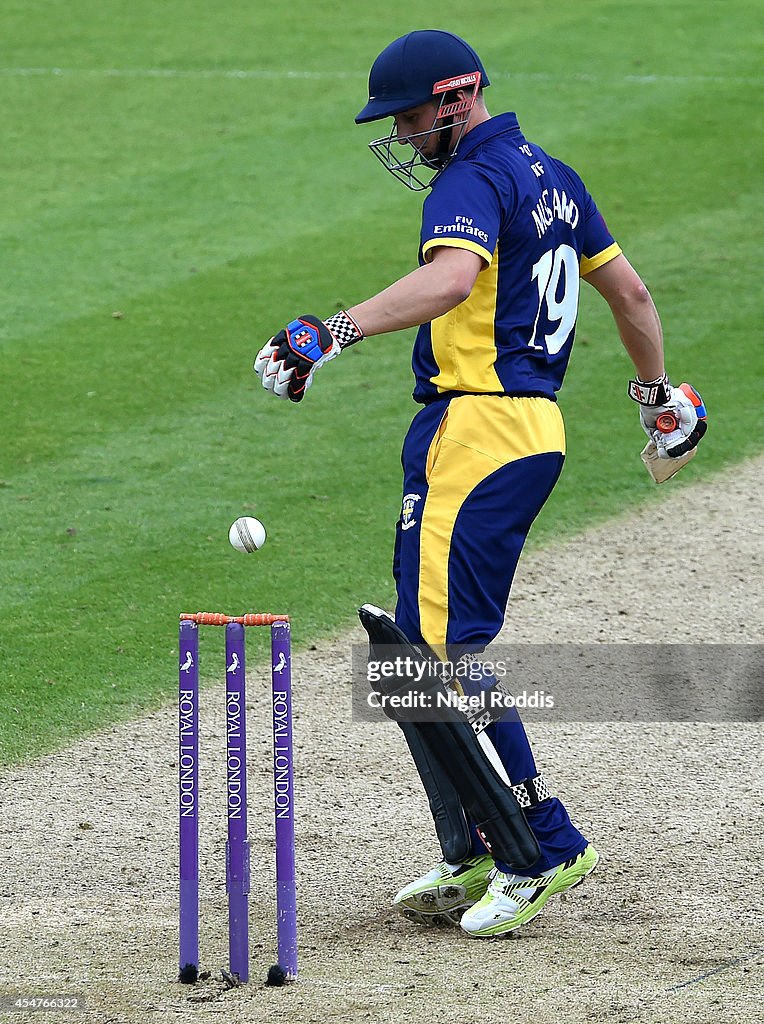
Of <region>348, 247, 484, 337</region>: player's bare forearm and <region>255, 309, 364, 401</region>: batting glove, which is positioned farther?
<region>348, 247, 484, 337</region>: player's bare forearm

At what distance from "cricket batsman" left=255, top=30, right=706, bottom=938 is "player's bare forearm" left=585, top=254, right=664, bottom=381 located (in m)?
0.17

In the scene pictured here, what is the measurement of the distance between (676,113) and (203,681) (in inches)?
428

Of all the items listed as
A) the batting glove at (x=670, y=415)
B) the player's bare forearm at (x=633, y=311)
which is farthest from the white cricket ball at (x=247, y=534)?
the batting glove at (x=670, y=415)

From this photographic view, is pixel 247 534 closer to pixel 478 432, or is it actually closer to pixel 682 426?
pixel 478 432

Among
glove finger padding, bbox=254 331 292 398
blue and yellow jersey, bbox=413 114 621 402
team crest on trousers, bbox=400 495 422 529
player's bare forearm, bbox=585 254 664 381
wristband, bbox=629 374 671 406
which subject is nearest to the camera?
glove finger padding, bbox=254 331 292 398

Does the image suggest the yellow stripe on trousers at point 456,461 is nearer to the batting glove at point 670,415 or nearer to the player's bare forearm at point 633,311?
the player's bare forearm at point 633,311

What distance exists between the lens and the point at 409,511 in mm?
4262

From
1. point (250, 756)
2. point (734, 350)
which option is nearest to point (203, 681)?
point (250, 756)

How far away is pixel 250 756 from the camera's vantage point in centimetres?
552

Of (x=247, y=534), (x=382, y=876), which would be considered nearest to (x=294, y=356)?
(x=247, y=534)

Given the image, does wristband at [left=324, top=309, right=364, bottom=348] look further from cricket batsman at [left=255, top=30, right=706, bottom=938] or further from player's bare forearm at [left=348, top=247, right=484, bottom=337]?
cricket batsman at [left=255, top=30, right=706, bottom=938]

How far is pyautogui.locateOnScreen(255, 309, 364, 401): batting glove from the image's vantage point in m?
3.72

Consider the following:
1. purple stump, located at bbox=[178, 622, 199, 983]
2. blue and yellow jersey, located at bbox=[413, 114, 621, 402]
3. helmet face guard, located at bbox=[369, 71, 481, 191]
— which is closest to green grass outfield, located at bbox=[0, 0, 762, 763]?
purple stump, located at bbox=[178, 622, 199, 983]

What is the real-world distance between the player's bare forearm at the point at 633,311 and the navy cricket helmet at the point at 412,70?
0.81 metres
